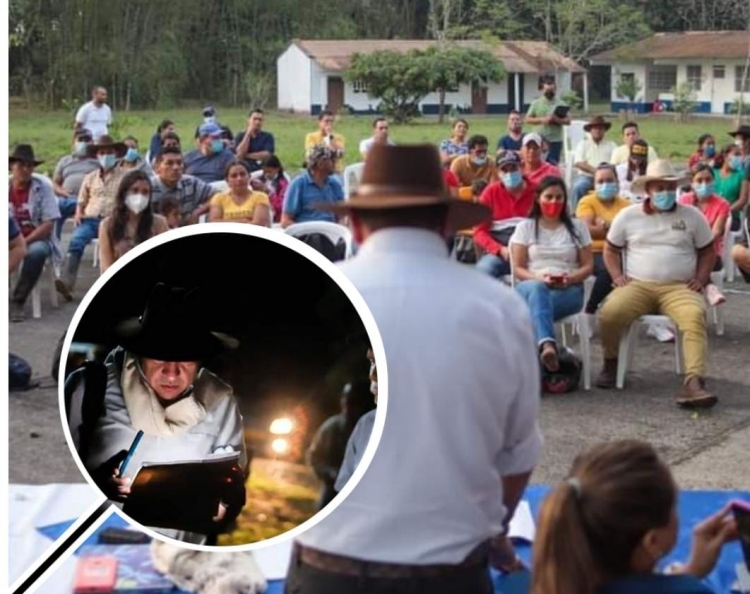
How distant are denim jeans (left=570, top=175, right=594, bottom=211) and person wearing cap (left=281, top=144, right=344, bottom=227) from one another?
2.62 ft

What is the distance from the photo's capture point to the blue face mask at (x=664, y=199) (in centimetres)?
358

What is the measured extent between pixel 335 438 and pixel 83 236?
1.75m

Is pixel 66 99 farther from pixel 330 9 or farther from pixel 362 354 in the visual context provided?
pixel 362 354

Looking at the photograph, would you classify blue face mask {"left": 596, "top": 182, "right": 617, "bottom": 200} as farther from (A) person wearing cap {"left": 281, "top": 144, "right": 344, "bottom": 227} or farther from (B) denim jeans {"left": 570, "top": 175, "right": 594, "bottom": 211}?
(A) person wearing cap {"left": 281, "top": 144, "right": 344, "bottom": 227}

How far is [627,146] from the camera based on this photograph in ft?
8.28

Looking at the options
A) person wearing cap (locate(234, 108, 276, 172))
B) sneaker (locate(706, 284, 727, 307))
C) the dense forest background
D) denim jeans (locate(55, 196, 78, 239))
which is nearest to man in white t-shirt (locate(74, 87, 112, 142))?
the dense forest background

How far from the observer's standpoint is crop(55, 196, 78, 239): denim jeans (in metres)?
3.69

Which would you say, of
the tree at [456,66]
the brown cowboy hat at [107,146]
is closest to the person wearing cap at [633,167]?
the tree at [456,66]

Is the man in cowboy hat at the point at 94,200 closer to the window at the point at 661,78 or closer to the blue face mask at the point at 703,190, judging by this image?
the window at the point at 661,78

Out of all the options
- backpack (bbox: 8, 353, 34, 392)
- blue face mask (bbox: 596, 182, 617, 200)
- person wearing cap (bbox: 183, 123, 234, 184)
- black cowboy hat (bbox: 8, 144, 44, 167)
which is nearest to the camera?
person wearing cap (bbox: 183, 123, 234, 184)

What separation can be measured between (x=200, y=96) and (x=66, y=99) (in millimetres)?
273

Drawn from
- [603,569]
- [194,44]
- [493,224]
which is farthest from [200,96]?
[603,569]

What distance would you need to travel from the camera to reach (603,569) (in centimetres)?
190

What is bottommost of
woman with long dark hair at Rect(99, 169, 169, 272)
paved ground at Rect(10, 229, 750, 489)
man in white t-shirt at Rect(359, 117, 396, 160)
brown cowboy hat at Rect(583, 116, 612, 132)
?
paved ground at Rect(10, 229, 750, 489)
